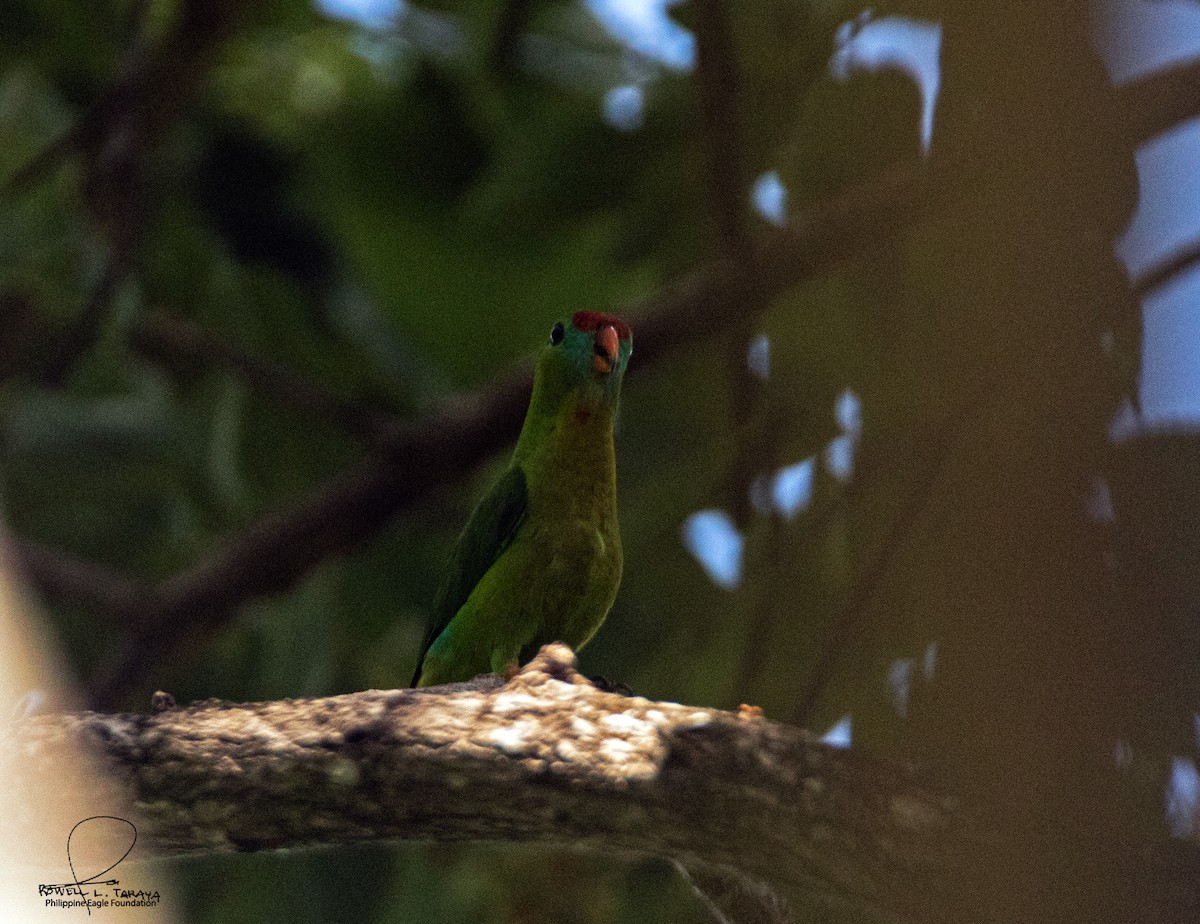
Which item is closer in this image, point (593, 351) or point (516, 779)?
point (516, 779)

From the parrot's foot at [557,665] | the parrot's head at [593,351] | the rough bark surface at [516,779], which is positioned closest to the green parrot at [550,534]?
the parrot's head at [593,351]

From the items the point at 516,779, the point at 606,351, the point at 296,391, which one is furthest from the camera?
the point at 296,391

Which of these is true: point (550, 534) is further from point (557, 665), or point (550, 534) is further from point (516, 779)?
point (516, 779)

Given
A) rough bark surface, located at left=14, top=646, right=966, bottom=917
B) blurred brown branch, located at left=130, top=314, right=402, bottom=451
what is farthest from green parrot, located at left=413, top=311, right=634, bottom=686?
blurred brown branch, located at left=130, top=314, right=402, bottom=451

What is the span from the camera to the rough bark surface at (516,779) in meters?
2.06

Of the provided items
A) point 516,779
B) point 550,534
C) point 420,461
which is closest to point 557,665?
point 516,779

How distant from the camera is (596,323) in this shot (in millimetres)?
3207

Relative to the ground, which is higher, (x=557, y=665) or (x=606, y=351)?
(x=606, y=351)

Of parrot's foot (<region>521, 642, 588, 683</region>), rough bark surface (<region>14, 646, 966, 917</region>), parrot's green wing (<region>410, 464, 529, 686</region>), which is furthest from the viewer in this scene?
parrot's green wing (<region>410, 464, 529, 686</region>)

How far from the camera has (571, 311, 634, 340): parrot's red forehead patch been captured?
317cm

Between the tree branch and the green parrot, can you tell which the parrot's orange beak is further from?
the tree branch

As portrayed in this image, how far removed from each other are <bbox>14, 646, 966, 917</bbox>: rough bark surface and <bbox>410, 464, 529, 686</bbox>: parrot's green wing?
2.99 ft

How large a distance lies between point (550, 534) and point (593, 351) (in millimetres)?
419

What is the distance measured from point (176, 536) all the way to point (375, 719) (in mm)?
4068
